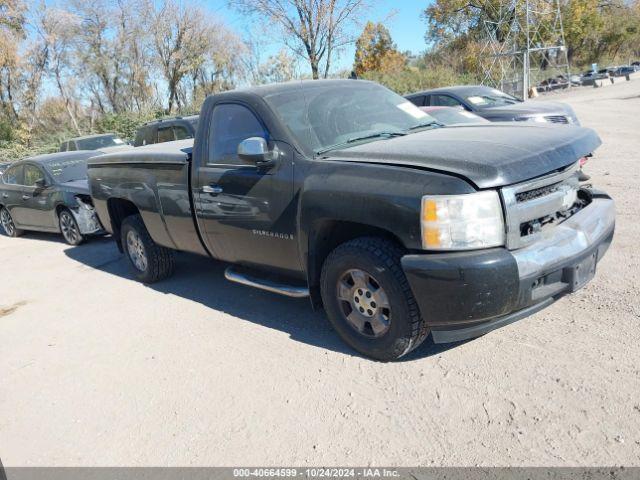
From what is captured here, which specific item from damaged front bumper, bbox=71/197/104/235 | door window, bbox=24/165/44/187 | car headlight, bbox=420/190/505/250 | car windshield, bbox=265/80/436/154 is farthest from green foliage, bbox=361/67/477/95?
car headlight, bbox=420/190/505/250

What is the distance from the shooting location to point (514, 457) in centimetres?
270

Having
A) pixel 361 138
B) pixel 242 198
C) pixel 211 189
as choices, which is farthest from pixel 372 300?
pixel 211 189

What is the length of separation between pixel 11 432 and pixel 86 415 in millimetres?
476

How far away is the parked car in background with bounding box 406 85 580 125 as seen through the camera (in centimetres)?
988

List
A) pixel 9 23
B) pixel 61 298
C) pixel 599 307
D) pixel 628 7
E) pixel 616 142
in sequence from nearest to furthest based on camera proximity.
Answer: pixel 599 307 → pixel 61 298 → pixel 616 142 → pixel 9 23 → pixel 628 7

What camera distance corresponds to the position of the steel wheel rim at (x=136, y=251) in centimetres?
623

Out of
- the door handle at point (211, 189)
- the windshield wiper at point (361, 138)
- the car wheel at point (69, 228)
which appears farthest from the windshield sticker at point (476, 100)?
the door handle at point (211, 189)

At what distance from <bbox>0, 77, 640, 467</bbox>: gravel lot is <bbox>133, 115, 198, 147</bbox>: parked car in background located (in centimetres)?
704

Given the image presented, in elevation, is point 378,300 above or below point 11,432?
above

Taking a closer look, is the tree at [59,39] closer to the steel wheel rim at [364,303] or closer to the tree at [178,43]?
the tree at [178,43]

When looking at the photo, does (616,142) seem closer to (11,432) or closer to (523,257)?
(523,257)

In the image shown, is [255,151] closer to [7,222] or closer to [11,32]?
[7,222]

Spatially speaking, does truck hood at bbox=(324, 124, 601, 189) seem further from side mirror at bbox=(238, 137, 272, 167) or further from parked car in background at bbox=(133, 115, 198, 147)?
parked car in background at bbox=(133, 115, 198, 147)

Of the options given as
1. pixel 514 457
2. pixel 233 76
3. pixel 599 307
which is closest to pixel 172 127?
pixel 599 307
